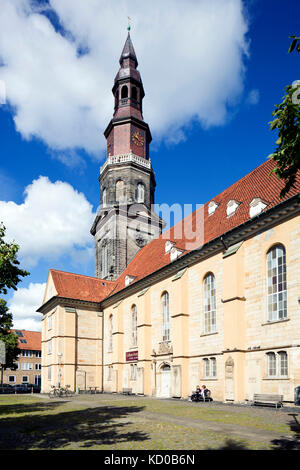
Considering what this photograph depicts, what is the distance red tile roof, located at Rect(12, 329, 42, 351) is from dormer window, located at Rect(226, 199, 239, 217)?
219ft

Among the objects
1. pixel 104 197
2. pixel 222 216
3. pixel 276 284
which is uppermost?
pixel 104 197

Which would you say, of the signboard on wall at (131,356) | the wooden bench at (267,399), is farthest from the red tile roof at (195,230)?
the wooden bench at (267,399)

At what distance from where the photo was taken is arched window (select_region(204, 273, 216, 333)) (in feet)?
81.9

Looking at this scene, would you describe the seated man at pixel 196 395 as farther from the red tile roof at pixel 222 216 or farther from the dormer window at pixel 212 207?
the dormer window at pixel 212 207

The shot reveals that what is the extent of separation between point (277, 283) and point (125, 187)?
98.9 feet

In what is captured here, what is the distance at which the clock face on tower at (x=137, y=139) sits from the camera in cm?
4919

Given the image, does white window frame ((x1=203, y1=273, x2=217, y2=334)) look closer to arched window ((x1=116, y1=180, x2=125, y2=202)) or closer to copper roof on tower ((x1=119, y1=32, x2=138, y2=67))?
arched window ((x1=116, y1=180, x2=125, y2=202))

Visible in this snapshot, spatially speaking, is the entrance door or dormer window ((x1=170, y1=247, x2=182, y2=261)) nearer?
the entrance door

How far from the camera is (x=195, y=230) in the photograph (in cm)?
3091

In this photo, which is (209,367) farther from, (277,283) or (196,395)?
(277,283)

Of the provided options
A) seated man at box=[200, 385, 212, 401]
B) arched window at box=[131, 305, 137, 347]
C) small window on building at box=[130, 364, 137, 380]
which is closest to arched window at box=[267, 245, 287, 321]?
seated man at box=[200, 385, 212, 401]

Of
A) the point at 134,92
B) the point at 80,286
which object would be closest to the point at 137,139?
the point at 134,92

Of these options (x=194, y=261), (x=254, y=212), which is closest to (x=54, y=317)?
(x=194, y=261)
